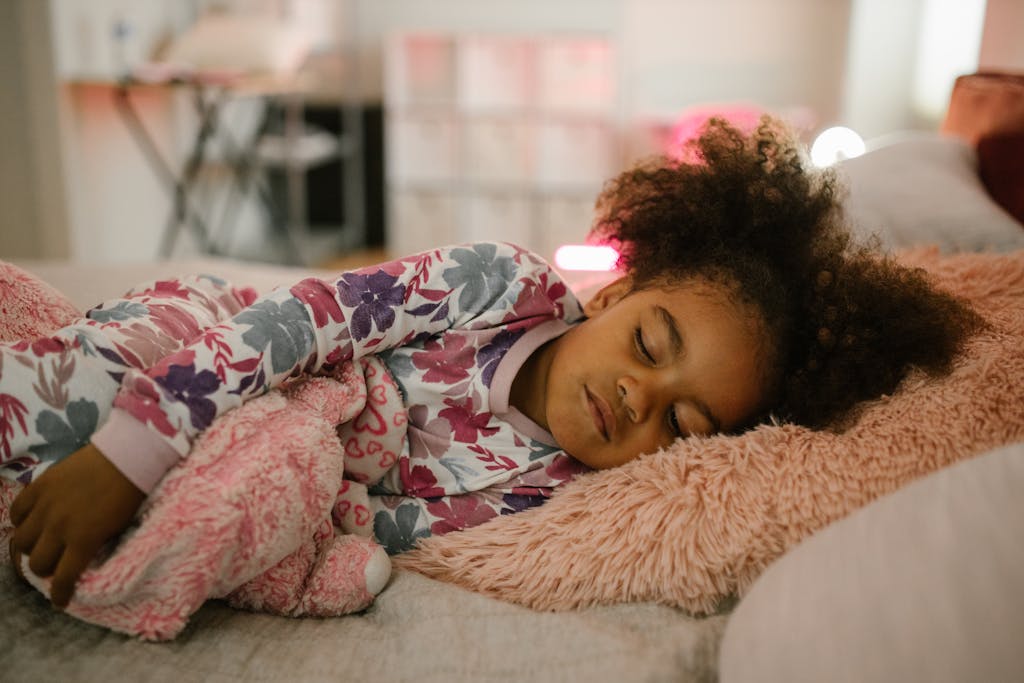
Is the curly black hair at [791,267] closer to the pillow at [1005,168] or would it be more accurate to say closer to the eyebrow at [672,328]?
the eyebrow at [672,328]

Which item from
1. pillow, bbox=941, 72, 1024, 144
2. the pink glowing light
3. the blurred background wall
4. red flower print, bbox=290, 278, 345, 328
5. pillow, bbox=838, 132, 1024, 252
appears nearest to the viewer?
red flower print, bbox=290, 278, 345, 328

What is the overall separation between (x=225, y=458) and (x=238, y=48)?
2.47 metres

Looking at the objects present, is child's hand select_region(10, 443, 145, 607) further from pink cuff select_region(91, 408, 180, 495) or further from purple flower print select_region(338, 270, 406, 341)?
purple flower print select_region(338, 270, 406, 341)

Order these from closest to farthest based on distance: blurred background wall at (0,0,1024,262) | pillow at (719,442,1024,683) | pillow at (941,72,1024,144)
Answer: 1. pillow at (719,442,1024,683)
2. pillow at (941,72,1024,144)
3. blurred background wall at (0,0,1024,262)

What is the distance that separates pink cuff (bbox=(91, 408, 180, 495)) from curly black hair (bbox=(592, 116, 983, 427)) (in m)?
0.55

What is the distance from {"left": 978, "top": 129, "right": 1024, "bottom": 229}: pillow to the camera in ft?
4.39

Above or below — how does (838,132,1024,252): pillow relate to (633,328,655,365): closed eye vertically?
above

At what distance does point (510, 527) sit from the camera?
2.79 feet

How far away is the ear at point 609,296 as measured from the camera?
104 cm

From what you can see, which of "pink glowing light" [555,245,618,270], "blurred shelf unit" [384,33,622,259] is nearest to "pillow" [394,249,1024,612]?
"pink glowing light" [555,245,618,270]

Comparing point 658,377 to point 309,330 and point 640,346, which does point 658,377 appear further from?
point 309,330

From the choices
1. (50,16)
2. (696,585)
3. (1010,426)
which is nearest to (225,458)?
(696,585)

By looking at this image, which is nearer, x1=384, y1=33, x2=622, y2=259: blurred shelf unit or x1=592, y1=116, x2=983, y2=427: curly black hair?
x1=592, y1=116, x2=983, y2=427: curly black hair

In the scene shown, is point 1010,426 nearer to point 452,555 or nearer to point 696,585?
point 696,585
